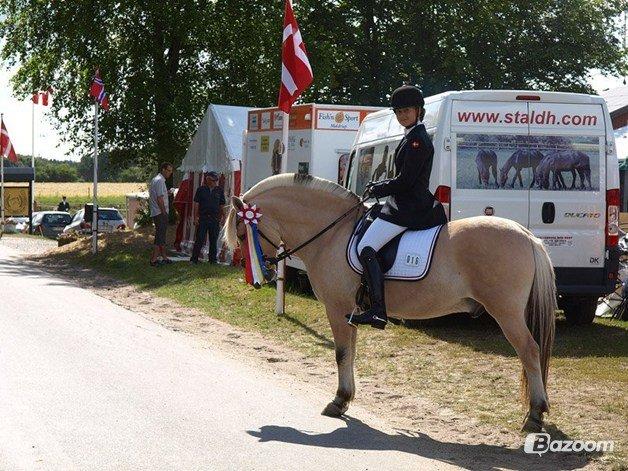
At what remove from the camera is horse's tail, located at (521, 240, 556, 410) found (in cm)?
860

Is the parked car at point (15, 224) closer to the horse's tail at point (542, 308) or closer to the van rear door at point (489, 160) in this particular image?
the van rear door at point (489, 160)

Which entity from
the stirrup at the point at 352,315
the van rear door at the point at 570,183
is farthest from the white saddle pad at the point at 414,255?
the van rear door at the point at 570,183

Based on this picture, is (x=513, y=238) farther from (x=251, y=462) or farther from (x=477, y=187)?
(x=477, y=187)

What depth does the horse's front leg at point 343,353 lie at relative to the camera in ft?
29.7

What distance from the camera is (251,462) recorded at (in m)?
7.07

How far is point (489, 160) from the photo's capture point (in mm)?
13430

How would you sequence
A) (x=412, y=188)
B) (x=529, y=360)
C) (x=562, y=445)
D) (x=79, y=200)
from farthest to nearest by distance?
(x=79, y=200) → (x=412, y=188) → (x=529, y=360) → (x=562, y=445)

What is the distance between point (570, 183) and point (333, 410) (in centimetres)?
600

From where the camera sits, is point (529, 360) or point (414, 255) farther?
point (414, 255)

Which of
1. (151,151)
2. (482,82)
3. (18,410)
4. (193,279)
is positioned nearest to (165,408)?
(18,410)

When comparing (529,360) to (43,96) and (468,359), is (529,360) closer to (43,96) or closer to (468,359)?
(468,359)

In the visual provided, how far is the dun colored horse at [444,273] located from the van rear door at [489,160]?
4038mm

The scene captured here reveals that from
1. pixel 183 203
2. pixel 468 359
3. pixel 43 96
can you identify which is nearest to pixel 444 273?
pixel 468 359

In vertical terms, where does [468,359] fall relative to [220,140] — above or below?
below
